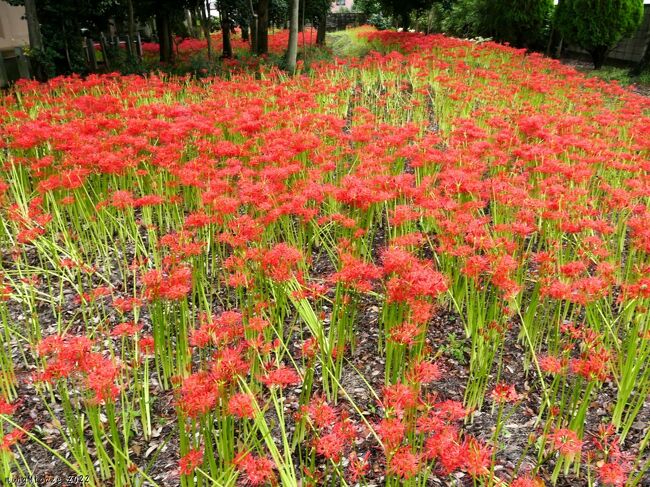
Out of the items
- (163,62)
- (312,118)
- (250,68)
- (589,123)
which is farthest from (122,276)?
(163,62)

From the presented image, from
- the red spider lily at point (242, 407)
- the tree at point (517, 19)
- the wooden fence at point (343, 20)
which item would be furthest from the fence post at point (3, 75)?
the wooden fence at point (343, 20)

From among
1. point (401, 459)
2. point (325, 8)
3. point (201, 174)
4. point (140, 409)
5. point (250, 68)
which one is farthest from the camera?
point (325, 8)

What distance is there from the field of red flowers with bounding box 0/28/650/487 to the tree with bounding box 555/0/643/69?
1328 cm

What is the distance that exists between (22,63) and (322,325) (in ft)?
48.6

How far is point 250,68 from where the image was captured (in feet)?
45.8

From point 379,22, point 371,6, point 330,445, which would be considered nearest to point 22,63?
point 330,445

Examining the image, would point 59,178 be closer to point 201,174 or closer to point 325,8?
point 201,174

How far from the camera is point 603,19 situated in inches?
681

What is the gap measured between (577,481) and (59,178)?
4.91 meters

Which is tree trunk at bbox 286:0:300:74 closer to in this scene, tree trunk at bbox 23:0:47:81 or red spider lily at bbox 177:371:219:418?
tree trunk at bbox 23:0:47:81

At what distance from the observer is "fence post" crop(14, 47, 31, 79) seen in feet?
40.8

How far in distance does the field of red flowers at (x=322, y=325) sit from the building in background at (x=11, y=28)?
14717 millimetres

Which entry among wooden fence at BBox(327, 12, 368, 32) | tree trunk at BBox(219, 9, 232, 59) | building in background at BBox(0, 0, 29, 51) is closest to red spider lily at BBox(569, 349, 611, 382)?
tree trunk at BBox(219, 9, 232, 59)

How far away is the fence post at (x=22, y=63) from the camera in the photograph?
489 inches
